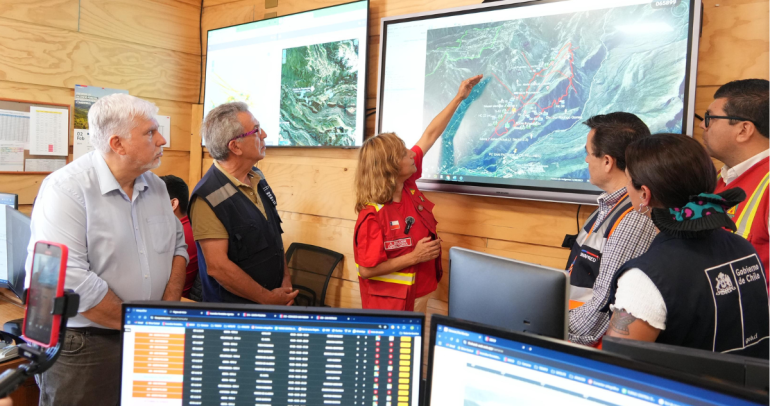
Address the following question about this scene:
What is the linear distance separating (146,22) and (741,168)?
362 centimetres

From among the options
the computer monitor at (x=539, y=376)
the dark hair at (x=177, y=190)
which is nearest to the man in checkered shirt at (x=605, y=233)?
the computer monitor at (x=539, y=376)

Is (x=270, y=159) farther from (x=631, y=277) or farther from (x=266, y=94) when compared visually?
(x=631, y=277)

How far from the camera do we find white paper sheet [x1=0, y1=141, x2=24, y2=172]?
292 cm

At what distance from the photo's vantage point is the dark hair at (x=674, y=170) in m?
1.23

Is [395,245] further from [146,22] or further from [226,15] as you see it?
[146,22]

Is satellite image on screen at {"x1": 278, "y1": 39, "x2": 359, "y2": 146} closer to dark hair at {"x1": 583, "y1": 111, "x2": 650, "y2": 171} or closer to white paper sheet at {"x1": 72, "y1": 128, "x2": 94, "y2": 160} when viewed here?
white paper sheet at {"x1": 72, "y1": 128, "x2": 94, "y2": 160}

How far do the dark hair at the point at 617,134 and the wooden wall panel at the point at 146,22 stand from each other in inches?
123

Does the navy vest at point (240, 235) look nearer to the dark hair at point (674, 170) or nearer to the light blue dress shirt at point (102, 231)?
the light blue dress shirt at point (102, 231)

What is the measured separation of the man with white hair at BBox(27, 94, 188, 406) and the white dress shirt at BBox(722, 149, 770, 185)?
2.06 m

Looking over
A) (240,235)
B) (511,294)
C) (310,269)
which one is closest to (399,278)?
(240,235)

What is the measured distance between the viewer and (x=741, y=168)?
173cm

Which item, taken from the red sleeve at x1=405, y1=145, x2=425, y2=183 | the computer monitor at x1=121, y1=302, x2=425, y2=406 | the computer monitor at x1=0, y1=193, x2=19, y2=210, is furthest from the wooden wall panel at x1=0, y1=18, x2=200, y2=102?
the computer monitor at x1=121, y1=302, x2=425, y2=406

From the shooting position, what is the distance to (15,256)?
8.39 feet

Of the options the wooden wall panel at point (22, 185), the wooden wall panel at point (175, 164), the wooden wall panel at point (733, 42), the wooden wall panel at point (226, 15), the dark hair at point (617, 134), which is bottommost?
the wooden wall panel at point (22, 185)
